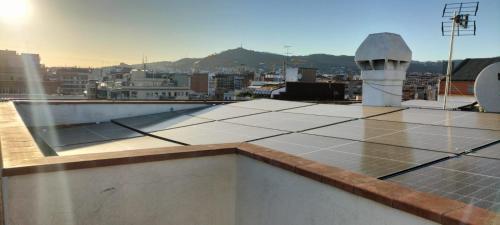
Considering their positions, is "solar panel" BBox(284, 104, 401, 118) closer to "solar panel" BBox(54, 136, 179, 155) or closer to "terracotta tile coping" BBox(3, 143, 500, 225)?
"solar panel" BBox(54, 136, 179, 155)

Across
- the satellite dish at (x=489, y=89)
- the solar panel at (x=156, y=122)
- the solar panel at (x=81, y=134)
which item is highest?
the satellite dish at (x=489, y=89)

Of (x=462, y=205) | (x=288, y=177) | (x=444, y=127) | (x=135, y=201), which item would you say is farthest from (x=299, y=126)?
(x=462, y=205)

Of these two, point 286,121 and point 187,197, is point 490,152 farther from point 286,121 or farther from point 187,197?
point 286,121

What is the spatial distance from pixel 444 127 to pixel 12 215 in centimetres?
890

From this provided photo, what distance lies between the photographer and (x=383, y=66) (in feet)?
47.5

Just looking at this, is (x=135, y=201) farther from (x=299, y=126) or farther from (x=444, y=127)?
(x=444, y=127)

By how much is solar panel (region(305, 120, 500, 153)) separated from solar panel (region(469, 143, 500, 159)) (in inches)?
7.6

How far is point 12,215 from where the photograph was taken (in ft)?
14.4

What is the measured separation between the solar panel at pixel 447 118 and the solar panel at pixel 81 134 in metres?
7.82

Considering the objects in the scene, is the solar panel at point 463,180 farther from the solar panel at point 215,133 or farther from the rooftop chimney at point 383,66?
the rooftop chimney at point 383,66

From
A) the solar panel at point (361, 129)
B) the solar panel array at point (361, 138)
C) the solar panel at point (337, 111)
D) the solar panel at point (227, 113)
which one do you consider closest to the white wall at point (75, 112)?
the solar panel array at point (361, 138)

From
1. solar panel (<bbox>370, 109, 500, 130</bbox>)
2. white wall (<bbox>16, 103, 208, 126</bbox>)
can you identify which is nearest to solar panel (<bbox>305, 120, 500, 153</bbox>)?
solar panel (<bbox>370, 109, 500, 130</bbox>)

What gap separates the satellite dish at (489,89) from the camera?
550 inches

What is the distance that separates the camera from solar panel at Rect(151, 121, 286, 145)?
28.0ft
